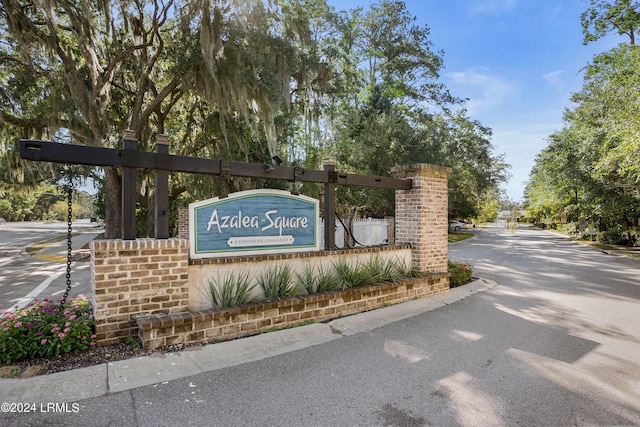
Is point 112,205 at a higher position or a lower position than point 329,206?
higher

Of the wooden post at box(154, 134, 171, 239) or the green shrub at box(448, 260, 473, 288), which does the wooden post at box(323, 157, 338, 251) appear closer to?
the wooden post at box(154, 134, 171, 239)

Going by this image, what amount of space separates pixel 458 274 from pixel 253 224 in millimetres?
4961

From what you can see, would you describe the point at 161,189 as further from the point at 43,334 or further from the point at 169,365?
the point at 169,365

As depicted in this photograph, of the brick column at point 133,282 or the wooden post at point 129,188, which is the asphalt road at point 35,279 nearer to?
the brick column at point 133,282

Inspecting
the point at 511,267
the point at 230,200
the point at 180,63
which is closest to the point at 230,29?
the point at 180,63

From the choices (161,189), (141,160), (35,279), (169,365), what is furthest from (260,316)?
(35,279)

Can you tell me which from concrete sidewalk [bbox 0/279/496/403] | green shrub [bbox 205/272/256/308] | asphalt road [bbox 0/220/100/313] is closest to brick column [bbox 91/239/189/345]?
green shrub [bbox 205/272/256/308]

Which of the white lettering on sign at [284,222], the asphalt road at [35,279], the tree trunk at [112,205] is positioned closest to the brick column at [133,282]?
the white lettering on sign at [284,222]

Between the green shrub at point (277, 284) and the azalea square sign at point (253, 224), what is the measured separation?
32cm

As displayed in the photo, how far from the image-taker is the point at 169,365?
127 inches

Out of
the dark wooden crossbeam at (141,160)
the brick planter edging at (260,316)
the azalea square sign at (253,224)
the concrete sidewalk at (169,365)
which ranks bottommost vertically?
the concrete sidewalk at (169,365)

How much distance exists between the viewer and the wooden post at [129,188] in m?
3.78

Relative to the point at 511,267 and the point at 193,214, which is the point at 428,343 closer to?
the point at 193,214

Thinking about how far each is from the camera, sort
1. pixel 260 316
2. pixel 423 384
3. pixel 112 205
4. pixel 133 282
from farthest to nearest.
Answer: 1. pixel 112 205
2. pixel 260 316
3. pixel 133 282
4. pixel 423 384
